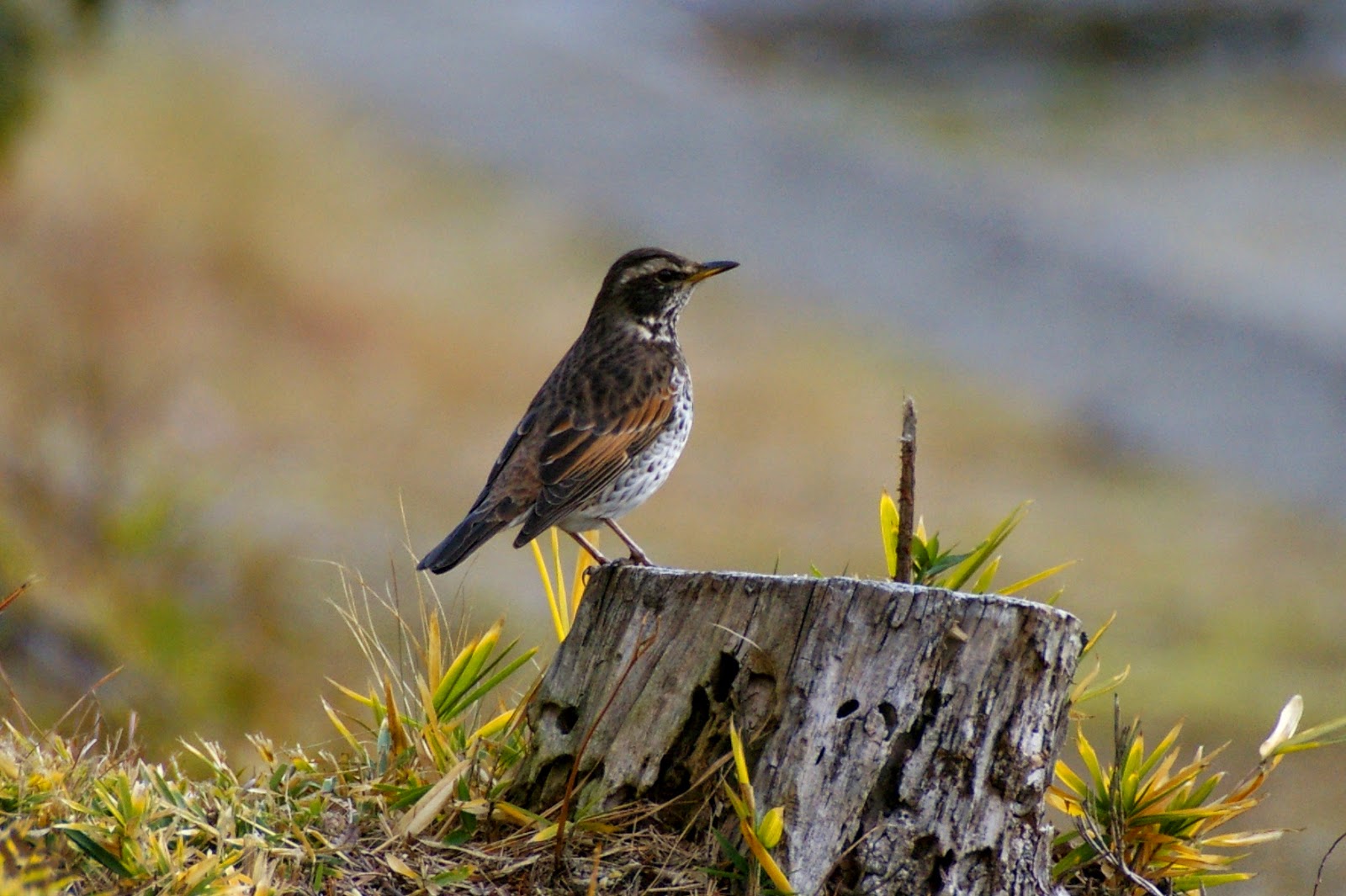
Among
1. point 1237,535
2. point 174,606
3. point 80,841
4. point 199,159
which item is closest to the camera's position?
point 80,841

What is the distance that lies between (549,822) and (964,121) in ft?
131

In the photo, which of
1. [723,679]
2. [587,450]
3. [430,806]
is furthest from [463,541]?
[723,679]

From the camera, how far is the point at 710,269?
7.45 m

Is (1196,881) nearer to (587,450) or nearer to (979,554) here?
(979,554)

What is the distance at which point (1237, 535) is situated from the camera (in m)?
18.9

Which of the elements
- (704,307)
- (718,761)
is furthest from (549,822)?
(704,307)

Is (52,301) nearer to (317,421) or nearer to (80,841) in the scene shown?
(317,421)

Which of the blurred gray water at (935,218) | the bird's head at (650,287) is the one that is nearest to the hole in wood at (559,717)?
the bird's head at (650,287)

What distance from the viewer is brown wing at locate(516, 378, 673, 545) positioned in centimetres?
641

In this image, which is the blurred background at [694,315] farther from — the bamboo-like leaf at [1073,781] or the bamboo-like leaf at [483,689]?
the bamboo-like leaf at [1073,781]

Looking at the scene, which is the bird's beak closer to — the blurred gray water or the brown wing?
the brown wing

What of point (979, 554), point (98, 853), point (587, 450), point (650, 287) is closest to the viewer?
point (98, 853)

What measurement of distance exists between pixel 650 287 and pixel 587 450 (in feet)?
4.25

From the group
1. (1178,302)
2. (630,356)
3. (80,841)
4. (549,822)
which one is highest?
(1178,302)
